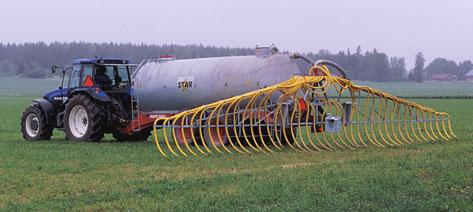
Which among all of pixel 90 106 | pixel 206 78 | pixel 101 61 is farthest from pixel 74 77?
pixel 206 78

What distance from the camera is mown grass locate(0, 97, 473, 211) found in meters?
8.73

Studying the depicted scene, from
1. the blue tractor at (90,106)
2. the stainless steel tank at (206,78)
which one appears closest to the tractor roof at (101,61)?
the blue tractor at (90,106)

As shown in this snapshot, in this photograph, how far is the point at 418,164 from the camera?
1207cm

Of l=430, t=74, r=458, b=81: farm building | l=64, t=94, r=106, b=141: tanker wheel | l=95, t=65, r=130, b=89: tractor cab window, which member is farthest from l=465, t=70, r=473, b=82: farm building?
l=64, t=94, r=106, b=141: tanker wheel

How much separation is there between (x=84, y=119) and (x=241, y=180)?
944 cm

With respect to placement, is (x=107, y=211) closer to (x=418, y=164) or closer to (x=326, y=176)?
(x=326, y=176)

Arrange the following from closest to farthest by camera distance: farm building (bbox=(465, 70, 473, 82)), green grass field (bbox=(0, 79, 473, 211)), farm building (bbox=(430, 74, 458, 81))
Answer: green grass field (bbox=(0, 79, 473, 211)) < farm building (bbox=(465, 70, 473, 82)) < farm building (bbox=(430, 74, 458, 81))

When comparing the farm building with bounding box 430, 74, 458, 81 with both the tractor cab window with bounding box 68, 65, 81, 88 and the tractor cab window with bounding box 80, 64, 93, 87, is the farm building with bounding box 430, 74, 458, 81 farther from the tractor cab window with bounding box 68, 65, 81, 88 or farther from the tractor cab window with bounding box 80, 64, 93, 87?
the tractor cab window with bounding box 80, 64, 93, 87

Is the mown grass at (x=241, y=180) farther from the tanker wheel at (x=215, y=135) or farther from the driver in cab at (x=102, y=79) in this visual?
the driver in cab at (x=102, y=79)

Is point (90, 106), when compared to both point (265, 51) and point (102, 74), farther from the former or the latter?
point (265, 51)

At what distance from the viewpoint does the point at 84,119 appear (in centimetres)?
1912

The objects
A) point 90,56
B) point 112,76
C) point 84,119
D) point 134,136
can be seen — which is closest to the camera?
point 84,119

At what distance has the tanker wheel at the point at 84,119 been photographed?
18.4 m

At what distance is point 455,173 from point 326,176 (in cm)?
186
